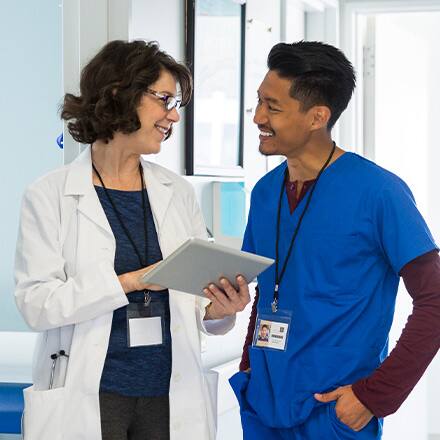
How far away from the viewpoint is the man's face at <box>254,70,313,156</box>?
7.00ft

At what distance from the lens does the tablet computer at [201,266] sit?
1.81 m

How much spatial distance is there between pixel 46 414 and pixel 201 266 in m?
0.49

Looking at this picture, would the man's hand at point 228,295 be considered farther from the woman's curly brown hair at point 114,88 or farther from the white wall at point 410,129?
the white wall at point 410,129

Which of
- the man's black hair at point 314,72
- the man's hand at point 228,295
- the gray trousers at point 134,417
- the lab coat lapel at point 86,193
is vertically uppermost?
the man's black hair at point 314,72

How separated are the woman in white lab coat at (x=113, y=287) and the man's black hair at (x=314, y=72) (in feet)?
0.87

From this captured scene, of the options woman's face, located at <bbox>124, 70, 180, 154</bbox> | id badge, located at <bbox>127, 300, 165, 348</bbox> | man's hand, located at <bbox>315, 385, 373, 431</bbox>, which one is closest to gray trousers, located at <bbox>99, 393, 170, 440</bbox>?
id badge, located at <bbox>127, 300, 165, 348</bbox>

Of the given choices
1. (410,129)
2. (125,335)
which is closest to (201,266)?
(125,335)

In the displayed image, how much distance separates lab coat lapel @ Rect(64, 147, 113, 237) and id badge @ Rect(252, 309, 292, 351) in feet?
1.30

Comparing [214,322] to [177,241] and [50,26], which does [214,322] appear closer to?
[177,241]

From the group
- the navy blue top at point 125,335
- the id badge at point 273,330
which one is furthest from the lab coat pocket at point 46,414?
the id badge at point 273,330

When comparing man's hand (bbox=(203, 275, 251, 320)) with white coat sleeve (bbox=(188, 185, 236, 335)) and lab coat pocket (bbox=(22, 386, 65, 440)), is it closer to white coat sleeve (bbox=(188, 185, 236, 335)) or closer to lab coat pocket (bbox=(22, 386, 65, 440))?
white coat sleeve (bbox=(188, 185, 236, 335))

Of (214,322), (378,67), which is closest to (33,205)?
(214,322)

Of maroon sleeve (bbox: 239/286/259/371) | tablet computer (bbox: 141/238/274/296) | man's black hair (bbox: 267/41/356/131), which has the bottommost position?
maroon sleeve (bbox: 239/286/259/371)

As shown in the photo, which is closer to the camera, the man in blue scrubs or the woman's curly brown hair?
the man in blue scrubs
